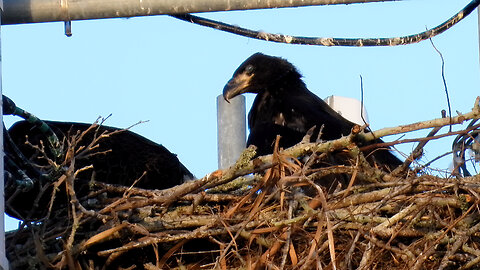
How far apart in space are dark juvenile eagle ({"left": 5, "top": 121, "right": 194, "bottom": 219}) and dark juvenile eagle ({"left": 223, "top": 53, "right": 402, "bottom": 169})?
685 millimetres

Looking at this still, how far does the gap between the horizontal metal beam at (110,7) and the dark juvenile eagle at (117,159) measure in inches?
48.6

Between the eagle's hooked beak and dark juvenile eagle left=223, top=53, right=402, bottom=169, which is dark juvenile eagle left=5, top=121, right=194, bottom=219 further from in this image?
the eagle's hooked beak

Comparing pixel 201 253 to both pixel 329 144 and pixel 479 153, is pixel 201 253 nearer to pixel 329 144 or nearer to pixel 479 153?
pixel 329 144

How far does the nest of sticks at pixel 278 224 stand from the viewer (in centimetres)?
511

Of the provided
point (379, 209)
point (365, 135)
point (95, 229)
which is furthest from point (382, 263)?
point (95, 229)

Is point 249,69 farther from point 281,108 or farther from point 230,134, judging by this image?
Answer: point 230,134

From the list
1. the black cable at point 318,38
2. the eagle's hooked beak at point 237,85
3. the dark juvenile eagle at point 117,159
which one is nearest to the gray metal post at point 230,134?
the dark juvenile eagle at point 117,159

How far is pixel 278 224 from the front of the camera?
5156mm

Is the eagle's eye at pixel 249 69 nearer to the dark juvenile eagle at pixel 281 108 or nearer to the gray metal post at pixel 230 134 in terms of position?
the dark juvenile eagle at pixel 281 108

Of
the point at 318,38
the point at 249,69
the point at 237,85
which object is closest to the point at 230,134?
the point at 318,38

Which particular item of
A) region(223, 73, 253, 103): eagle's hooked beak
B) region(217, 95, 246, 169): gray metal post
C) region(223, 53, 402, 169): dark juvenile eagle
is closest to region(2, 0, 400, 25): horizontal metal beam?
region(217, 95, 246, 169): gray metal post

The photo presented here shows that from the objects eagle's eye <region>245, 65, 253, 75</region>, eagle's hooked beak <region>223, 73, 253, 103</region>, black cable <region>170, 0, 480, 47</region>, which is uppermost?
black cable <region>170, 0, 480, 47</region>

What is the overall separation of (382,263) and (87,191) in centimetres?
182

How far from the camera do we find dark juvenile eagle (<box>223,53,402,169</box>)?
23.7 ft
